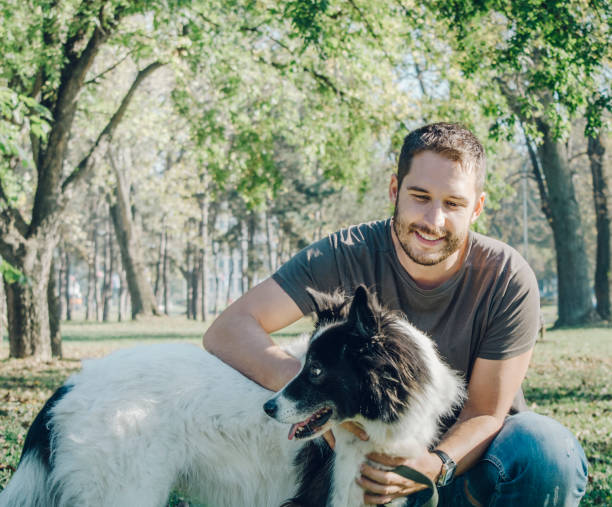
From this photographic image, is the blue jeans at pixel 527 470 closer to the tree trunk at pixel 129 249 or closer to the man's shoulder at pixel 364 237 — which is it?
the man's shoulder at pixel 364 237

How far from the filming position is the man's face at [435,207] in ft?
9.88

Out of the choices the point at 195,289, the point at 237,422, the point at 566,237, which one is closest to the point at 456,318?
the point at 237,422

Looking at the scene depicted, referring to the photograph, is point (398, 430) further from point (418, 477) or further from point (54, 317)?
point (54, 317)

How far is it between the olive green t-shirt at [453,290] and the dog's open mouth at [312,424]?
681 millimetres

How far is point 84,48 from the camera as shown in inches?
459

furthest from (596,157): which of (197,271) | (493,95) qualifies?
(197,271)

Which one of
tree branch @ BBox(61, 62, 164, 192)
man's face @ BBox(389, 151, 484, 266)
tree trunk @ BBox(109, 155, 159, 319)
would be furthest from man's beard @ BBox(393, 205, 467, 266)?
tree trunk @ BBox(109, 155, 159, 319)

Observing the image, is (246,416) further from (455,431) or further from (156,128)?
(156,128)

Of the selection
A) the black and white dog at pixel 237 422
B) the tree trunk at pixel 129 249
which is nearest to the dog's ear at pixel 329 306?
the black and white dog at pixel 237 422

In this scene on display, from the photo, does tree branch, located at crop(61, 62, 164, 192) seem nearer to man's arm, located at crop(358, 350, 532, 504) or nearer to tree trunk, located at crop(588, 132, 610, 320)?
man's arm, located at crop(358, 350, 532, 504)

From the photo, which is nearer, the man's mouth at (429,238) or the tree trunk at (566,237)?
the man's mouth at (429,238)

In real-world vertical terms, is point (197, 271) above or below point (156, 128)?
below

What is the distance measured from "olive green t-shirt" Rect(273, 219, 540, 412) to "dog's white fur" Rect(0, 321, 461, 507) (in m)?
0.26

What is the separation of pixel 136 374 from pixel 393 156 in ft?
39.9
